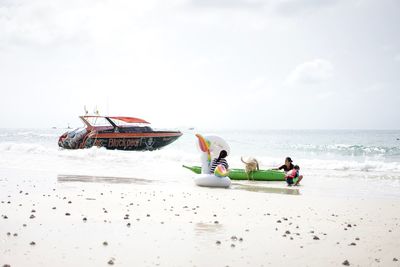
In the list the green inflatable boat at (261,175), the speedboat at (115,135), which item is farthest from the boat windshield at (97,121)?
the green inflatable boat at (261,175)

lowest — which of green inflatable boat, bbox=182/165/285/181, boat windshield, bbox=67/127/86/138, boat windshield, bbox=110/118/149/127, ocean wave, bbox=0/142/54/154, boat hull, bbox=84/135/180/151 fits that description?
ocean wave, bbox=0/142/54/154

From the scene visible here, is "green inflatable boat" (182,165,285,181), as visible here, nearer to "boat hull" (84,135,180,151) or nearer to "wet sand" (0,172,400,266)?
"wet sand" (0,172,400,266)

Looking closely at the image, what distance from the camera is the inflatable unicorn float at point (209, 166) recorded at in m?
13.6

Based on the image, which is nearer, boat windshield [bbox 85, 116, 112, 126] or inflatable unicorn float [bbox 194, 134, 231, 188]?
inflatable unicorn float [bbox 194, 134, 231, 188]

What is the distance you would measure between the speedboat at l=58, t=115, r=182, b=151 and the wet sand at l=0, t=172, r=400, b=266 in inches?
763

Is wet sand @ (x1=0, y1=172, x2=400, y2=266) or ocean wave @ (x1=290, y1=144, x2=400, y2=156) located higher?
wet sand @ (x1=0, y1=172, x2=400, y2=266)

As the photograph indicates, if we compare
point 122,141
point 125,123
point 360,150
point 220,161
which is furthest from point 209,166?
point 360,150

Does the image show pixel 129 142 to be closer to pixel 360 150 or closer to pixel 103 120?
pixel 103 120

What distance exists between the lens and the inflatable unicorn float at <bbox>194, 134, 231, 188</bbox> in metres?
13.6

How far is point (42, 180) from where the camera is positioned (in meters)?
13.7

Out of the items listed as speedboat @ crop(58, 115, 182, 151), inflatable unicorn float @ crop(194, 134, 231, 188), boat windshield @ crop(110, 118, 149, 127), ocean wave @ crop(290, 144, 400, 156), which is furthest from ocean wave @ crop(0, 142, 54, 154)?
ocean wave @ crop(290, 144, 400, 156)

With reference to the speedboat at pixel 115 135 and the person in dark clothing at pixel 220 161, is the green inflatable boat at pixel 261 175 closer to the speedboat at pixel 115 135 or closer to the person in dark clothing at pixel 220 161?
the person in dark clothing at pixel 220 161

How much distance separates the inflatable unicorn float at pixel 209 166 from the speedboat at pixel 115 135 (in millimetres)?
17218

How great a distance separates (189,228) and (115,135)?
2528cm
